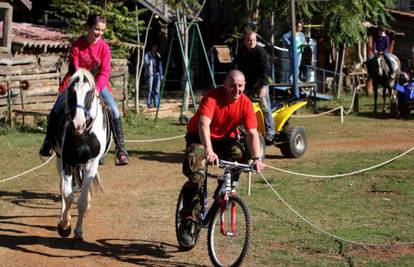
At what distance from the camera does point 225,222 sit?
7793 mm

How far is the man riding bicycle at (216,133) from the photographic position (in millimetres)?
7605

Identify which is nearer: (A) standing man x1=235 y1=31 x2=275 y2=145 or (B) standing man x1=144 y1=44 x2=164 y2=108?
(A) standing man x1=235 y1=31 x2=275 y2=145

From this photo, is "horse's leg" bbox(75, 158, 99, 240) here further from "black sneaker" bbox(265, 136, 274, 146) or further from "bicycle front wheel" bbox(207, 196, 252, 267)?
"black sneaker" bbox(265, 136, 274, 146)

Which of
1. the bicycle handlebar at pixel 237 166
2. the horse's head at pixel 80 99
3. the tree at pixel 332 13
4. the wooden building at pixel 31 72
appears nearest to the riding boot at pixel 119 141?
the horse's head at pixel 80 99

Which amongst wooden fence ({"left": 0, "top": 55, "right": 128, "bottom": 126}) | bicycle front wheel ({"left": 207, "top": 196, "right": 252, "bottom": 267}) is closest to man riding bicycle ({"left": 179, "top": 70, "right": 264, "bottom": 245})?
bicycle front wheel ({"left": 207, "top": 196, "right": 252, "bottom": 267})

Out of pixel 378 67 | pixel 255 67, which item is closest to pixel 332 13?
pixel 378 67

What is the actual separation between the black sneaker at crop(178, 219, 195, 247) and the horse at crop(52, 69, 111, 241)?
4.30 feet

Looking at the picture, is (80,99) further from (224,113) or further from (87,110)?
(224,113)

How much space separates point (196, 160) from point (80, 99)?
4.96 feet

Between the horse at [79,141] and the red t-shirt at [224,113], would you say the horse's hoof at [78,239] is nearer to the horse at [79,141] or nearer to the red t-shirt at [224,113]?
the horse at [79,141]

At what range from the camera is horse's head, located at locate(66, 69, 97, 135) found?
8242 mm

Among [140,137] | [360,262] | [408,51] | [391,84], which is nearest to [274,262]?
[360,262]

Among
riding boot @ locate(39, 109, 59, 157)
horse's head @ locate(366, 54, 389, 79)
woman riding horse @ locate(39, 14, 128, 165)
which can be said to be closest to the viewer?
riding boot @ locate(39, 109, 59, 157)

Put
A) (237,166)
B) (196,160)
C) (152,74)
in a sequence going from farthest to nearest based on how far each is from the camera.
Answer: (152,74)
(196,160)
(237,166)
